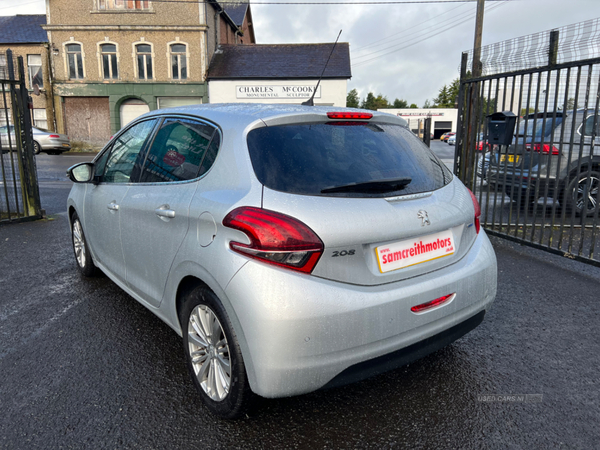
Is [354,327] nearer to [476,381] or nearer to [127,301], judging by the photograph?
[476,381]

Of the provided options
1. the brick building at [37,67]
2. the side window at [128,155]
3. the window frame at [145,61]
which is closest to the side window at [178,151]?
the side window at [128,155]

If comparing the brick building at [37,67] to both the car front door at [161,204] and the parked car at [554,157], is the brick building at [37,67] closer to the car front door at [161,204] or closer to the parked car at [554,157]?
the parked car at [554,157]

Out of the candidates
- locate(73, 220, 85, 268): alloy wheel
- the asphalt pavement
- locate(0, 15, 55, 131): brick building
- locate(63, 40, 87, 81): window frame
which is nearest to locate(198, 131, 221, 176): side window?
the asphalt pavement

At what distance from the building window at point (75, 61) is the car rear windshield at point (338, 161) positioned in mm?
32943

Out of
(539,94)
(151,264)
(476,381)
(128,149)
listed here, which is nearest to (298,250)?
(151,264)

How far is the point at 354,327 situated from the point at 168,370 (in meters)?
1.40

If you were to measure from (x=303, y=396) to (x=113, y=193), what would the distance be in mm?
2050

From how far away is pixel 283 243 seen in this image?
2025mm

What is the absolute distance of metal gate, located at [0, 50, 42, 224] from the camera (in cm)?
694

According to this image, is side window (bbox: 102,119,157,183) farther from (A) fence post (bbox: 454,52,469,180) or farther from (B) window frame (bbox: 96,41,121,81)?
(B) window frame (bbox: 96,41,121,81)

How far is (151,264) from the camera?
9.49ft

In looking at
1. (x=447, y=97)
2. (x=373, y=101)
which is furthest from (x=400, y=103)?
(x=447, y=97)

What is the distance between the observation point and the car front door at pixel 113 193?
3.33m

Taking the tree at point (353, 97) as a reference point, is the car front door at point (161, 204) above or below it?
below
